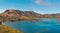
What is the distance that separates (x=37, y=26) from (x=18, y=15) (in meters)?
0.42

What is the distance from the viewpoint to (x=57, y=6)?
283 centimetres

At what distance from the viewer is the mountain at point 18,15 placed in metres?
2.80

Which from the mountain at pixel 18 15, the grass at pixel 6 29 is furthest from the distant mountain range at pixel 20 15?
the grass at pixel 6 29

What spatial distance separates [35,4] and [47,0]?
245mm

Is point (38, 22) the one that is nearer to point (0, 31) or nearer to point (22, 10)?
point (22, 10)

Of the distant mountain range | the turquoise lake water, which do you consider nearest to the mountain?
the distant mountain range

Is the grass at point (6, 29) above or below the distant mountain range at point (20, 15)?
below

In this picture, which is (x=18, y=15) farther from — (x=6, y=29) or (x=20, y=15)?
(x=6, y=29)

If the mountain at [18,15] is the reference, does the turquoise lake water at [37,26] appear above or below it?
below

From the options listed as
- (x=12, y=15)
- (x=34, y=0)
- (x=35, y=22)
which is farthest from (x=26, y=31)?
(x=34, y=0)

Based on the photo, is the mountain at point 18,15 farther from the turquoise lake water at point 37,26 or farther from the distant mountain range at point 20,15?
the turquoise lake water at point 37,26

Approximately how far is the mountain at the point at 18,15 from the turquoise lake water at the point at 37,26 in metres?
0.11

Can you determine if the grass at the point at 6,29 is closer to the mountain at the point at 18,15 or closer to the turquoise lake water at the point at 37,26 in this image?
the turquoise lake water at the point at 37,26

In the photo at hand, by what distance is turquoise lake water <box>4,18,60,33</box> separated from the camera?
9.09ft
